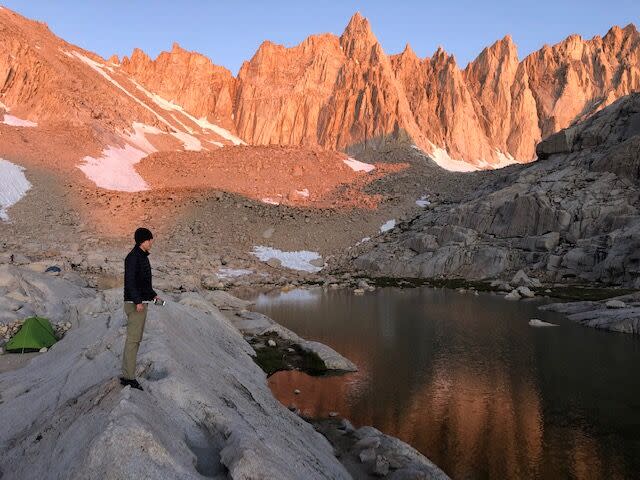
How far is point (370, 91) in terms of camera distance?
510 ft

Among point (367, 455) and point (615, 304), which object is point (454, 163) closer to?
point (615, 304)

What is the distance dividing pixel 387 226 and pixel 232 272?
2956 cm

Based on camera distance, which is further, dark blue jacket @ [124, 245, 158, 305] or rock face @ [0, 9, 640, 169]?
rock face @ [0, 9, 640, 169]

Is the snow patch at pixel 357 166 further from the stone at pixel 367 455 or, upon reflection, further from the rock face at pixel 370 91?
the stone at pixel 367 455

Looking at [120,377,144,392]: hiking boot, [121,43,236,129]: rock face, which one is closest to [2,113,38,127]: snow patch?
[121,43,236,129]: rock face

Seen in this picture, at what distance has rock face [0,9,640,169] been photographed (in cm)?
15075

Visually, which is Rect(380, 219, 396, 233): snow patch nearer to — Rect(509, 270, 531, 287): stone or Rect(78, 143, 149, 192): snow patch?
Rect(509, 270, 531, 287): stone

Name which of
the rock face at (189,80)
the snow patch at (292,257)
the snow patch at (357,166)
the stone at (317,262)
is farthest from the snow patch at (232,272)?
the rock face at (189,80)

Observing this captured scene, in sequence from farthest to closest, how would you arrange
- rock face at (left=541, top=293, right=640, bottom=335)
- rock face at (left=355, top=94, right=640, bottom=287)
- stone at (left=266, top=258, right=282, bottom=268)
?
stone at (left=266, top=258, right=282, bottom=268)
rock face at (left=355, top=94, right=640, bottom=287)
rock face at (left=541, top=293, right=640, bottom=335)

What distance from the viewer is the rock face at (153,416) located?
7570 mm

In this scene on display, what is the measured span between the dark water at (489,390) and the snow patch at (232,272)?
20.8m

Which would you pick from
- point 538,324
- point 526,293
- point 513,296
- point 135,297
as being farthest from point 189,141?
point 135,297

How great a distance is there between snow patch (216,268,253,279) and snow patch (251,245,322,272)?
5.84 m

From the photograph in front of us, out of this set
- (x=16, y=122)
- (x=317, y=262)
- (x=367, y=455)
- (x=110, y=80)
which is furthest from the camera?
(x=110, y=80)
